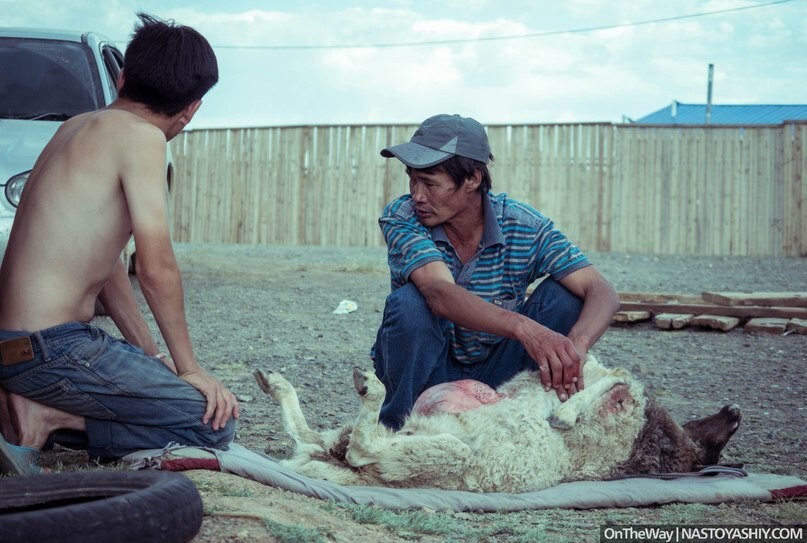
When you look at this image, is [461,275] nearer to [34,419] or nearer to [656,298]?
[34,419]

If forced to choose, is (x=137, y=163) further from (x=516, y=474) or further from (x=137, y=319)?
(x=516, y=474)

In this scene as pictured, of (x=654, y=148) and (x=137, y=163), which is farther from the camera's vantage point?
(x=654, y=148)

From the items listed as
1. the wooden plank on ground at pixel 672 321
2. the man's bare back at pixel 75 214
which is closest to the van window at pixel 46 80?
the man's bare back at pixel 75 214

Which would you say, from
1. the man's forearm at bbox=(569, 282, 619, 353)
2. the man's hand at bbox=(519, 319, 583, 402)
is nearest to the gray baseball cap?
the man's forearm at bbox=(569, 282, 619, 353)

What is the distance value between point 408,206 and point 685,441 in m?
1.63

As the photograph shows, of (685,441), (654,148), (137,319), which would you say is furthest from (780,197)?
(137,319)

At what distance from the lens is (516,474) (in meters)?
3.49

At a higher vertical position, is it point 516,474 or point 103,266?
point 103,266

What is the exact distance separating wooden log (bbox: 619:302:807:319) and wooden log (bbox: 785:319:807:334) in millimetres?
173

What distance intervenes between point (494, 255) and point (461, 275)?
18cm

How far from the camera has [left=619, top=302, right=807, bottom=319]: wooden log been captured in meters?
8.20

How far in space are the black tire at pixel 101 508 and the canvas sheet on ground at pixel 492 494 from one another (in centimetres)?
61

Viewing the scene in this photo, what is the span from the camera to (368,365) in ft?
21.2

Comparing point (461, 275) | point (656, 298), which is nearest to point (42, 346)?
point (461, 275)
